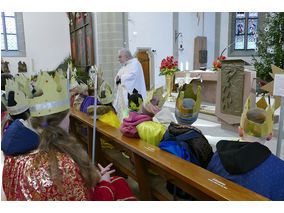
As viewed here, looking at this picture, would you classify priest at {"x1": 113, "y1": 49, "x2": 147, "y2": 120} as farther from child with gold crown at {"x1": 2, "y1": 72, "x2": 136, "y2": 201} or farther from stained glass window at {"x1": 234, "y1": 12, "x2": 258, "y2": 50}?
stained glass window at {"x1": 234, "y1": 12, "x2": 258, "y2": 50}

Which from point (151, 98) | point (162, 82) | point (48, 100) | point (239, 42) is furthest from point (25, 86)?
point (239, 42)

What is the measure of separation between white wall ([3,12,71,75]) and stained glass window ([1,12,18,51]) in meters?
0.62

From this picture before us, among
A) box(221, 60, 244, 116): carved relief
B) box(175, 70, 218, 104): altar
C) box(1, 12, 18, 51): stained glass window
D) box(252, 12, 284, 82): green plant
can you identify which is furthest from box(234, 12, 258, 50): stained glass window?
box(1, 12, 18, 51): stained glass window

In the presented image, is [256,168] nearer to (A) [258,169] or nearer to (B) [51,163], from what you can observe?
(A) [258,169]

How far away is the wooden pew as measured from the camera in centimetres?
111

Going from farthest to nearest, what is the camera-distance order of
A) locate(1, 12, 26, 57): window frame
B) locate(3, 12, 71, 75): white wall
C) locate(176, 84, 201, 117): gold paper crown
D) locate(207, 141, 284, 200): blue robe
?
1. locate(3, 12, 71, 75): white wall
2. locate(1, 12, 26, 57): window frame
3. locate(176, 84, 201, 117): gold paper crown
4. locate(207, 141, 284, 200): blue robe

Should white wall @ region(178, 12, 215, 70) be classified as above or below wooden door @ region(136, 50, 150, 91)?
above

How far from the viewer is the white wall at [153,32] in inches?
366

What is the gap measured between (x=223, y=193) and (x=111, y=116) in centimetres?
183

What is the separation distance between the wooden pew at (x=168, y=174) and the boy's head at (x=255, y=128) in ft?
1.17

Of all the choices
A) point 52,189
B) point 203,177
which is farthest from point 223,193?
point 52,189

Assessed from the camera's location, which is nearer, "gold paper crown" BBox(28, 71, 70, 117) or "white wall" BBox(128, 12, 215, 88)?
"gold paper crown" BBox(28, 71, 70, 117)

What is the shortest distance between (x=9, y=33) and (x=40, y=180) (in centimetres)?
1444

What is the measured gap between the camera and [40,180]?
1.06m
